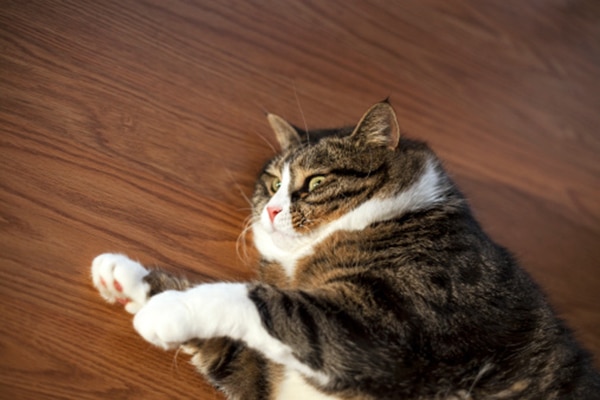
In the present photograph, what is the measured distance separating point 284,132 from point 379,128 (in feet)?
1.22

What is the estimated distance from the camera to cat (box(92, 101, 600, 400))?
1265mm

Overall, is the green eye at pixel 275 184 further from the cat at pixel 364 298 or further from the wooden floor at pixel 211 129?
the wooden floor at pixel 211 129

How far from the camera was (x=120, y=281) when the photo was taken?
57.5 inches

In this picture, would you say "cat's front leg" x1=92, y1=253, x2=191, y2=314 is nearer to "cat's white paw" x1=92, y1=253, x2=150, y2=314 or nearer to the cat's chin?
"cat's white paw" x1=92, y1=253, x2=150, y2=314

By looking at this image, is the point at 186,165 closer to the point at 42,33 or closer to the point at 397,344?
the point at 42,33

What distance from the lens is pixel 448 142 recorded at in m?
2.30

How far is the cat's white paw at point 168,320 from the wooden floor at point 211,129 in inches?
10.0

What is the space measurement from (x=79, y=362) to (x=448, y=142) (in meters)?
1.62

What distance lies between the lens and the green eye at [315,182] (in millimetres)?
1622

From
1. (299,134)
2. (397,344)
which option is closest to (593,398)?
(397,344)

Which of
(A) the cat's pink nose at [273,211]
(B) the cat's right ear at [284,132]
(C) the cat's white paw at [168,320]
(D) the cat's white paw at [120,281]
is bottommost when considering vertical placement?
(D) the cat's white paw at [120,281]

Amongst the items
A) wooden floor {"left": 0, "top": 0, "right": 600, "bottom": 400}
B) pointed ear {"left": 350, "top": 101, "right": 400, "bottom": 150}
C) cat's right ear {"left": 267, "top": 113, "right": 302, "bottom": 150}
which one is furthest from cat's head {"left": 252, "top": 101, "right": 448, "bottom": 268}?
wooden floor {"left": 0, "top": 0, "right": 600, "bottom": 400}

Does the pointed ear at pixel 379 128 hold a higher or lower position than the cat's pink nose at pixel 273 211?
higher

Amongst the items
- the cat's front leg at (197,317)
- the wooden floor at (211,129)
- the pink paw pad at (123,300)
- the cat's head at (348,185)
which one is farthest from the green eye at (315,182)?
the pink paw pad at (123,300)
